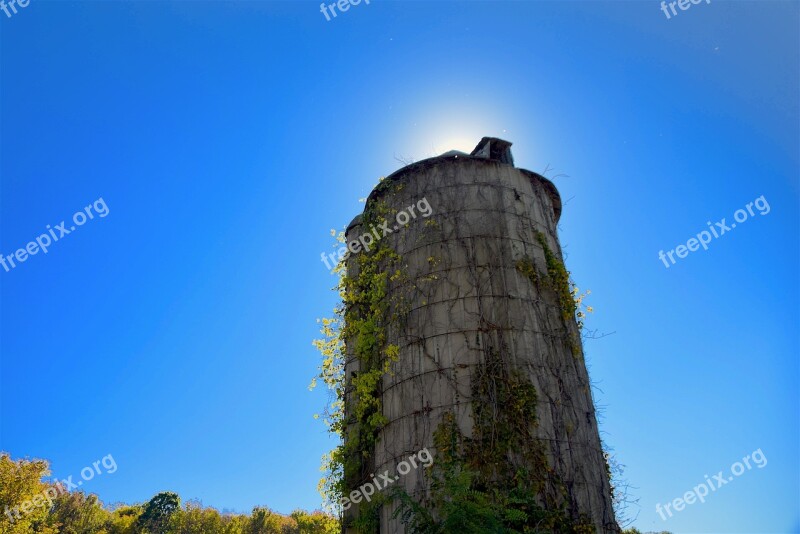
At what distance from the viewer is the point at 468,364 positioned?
42.7 ft

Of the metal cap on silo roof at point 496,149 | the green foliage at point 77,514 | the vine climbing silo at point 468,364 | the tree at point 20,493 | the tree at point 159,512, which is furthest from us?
the tree at point 159,512

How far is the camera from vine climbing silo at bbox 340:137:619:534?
1162 centimetres

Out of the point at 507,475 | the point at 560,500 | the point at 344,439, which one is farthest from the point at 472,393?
the point at 344,439

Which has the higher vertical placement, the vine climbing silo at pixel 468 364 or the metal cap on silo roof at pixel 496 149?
the metal cap on silo roof at pixel 496 149

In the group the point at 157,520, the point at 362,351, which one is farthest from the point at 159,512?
the point at 362,351

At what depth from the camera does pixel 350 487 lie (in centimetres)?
1472

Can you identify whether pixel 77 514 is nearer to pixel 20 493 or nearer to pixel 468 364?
pixel 20 493

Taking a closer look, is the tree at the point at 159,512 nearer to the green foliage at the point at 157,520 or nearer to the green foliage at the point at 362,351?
the green foliage at the point at 157,520

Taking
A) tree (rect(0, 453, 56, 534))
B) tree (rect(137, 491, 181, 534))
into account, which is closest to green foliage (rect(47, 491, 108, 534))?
tree (rect(137, 491, 181, 534))

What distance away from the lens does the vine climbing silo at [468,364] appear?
1162 centimetres

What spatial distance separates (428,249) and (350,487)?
22.4 ft

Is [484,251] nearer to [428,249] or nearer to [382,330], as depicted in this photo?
[428,249]

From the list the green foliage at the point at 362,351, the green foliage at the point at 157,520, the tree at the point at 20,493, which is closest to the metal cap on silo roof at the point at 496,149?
the green foliage at the point at 362,351

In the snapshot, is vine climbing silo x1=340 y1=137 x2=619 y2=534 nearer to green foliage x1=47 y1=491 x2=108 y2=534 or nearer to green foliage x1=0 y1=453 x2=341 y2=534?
green foliage x1=0 y1=453 x2=341 y2=534
